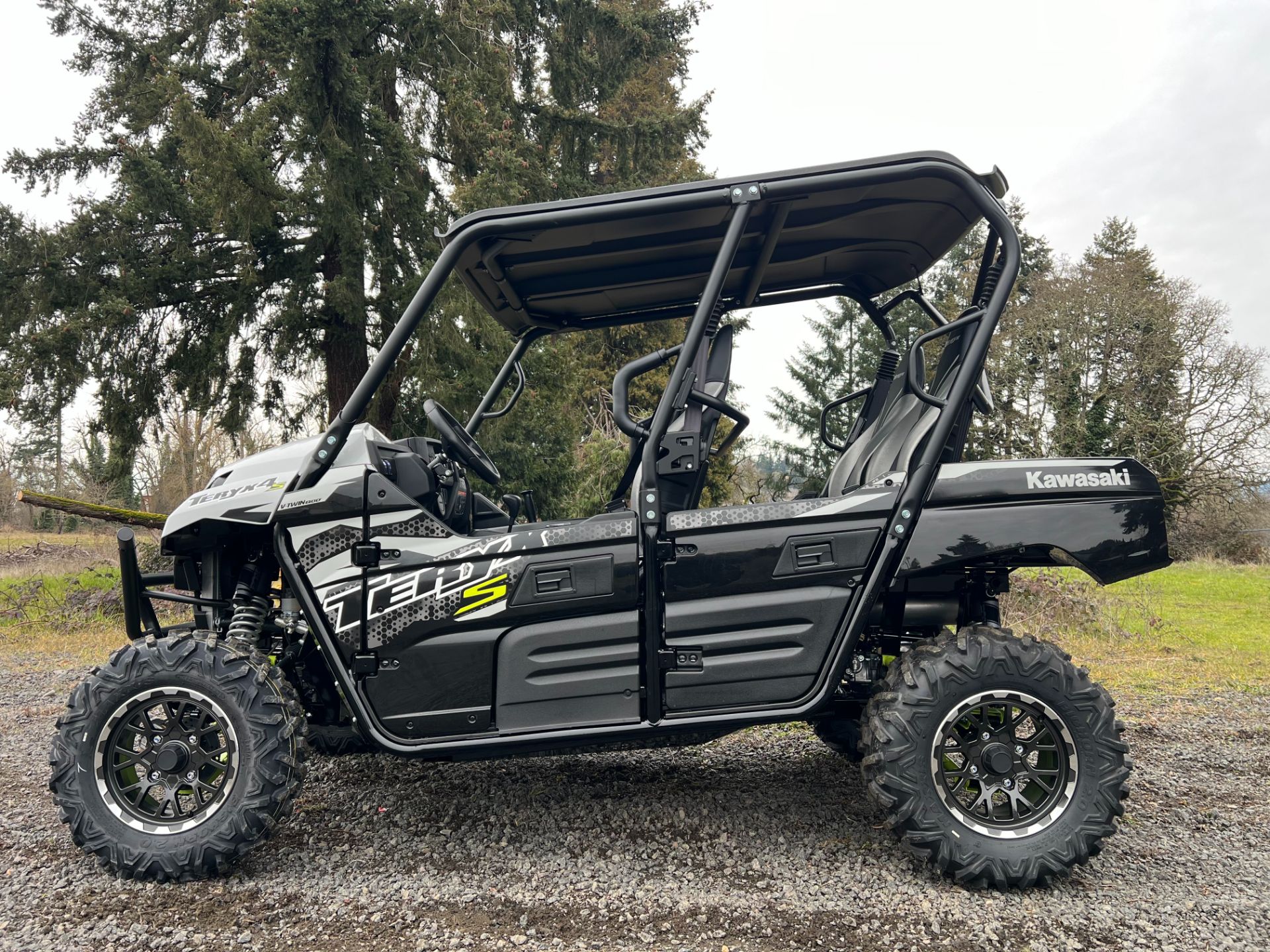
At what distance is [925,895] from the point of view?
2.73m

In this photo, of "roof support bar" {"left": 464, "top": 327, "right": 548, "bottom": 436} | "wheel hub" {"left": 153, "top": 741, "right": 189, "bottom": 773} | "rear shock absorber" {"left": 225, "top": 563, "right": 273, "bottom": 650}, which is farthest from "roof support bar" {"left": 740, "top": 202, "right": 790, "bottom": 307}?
"wheel hub" {"left": 153, "top": 741, "right": 189, "bottom": 773}

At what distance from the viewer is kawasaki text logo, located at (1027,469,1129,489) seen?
3.01 meters

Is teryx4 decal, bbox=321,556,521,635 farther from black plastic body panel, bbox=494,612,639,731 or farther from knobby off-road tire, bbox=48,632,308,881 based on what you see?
knobby off-road tire, bbox=48,632,308,881

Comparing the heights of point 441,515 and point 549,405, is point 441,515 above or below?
below

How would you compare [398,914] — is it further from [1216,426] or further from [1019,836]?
[1216,426]

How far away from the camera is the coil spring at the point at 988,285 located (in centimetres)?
321

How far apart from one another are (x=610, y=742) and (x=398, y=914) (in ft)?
2.83

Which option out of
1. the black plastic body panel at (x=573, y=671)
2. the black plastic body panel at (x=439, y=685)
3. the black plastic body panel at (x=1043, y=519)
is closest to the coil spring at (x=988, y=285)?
the black plastic body panel at (x=1043, y=519)

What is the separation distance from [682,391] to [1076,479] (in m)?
1.44

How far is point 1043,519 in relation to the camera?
300 cm

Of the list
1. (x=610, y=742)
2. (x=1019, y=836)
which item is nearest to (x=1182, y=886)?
(x=1019, y=836)

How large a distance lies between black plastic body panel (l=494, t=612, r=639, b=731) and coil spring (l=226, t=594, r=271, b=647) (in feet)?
3.32

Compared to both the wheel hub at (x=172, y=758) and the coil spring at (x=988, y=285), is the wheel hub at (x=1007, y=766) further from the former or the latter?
the wheel hub at (x=172, y=758)

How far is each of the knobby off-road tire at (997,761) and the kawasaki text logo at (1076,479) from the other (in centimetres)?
57
